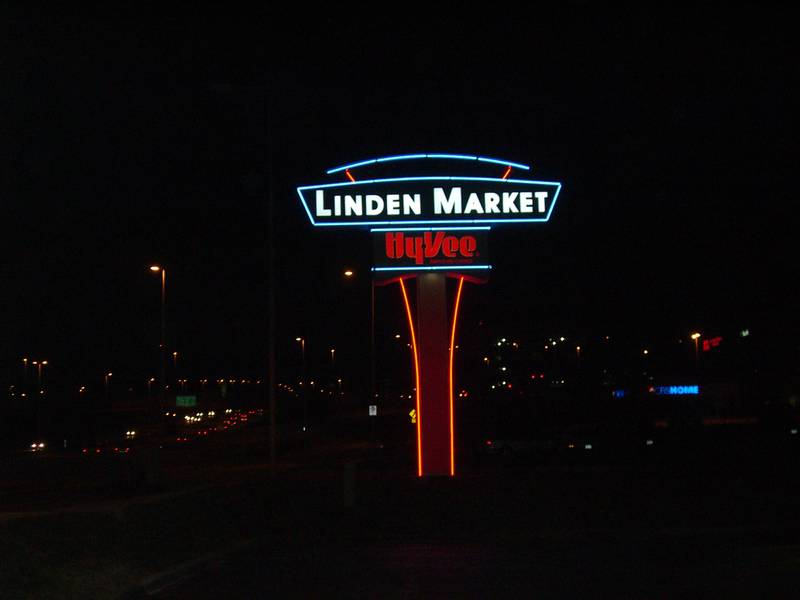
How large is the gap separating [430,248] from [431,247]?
A: 0.04 m

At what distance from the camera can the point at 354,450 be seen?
52.3m

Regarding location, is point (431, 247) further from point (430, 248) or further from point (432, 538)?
point (432, 538)

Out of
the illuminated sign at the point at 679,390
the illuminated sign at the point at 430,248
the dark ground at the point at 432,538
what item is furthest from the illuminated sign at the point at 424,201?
the illuminated sign at the point at 679,390

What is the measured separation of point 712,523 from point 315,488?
25.2 ft

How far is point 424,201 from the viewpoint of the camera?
25.5 metres

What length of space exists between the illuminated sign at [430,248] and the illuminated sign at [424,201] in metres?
0.36

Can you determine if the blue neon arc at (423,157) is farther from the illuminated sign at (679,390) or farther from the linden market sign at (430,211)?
the illuminated sign at (679,390)

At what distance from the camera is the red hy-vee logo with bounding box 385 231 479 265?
25.6 metres

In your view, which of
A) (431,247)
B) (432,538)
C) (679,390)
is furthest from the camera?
(679,390)

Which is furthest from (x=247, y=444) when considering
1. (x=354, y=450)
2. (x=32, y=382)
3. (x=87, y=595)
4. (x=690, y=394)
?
(x=32, y=382)

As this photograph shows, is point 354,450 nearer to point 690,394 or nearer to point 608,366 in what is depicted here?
point 690,394

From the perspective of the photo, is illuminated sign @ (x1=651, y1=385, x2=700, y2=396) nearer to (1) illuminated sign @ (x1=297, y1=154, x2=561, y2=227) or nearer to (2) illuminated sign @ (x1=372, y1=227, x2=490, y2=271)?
(1) illuminated sign @ (x1=297, y1=154, x2=561, y2=227)

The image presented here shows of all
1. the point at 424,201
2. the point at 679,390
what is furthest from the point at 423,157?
the point at 679,390

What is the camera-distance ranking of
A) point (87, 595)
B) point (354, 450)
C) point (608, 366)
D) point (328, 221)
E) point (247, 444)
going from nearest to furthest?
point (87, 595), point (328, 221), point (354, 450), point (247, 444), point (608, 366)
